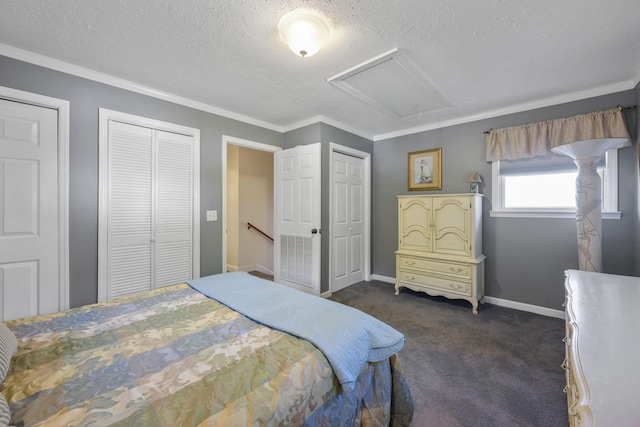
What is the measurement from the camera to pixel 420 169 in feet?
12.6

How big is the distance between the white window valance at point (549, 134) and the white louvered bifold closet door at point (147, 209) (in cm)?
360

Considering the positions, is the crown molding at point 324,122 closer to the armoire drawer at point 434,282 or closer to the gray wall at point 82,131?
the gray wall at point 82,131

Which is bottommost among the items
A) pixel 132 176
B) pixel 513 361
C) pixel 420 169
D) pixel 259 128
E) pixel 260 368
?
pixel 513 361

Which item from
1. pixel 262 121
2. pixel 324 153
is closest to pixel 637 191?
pixel 324 153

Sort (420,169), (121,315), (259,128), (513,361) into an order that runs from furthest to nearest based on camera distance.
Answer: (420,169)
(259,128)
(513,361)
(121,315)

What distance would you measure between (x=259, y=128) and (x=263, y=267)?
2.57 meters

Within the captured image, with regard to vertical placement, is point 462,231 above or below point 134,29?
below

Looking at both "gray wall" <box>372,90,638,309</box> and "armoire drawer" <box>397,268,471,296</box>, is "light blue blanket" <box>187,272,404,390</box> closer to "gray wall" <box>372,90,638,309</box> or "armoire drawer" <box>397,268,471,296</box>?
"armoire drawer" <box>397,268,471,296</box>

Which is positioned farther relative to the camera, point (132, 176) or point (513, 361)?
point (132, 176)

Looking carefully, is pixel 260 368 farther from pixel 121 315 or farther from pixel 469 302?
pixel 469 302

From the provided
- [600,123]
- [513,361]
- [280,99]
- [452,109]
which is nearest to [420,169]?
[452,109]

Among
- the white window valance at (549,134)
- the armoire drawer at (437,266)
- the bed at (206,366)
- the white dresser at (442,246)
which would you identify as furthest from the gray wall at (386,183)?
the bed at (206,366)

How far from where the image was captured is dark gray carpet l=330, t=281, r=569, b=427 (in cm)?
157

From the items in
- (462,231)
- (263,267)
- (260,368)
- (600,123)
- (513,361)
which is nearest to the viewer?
(260,368)
